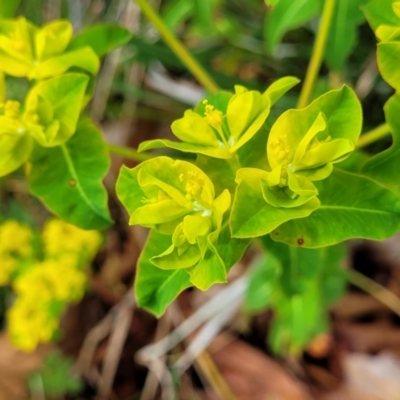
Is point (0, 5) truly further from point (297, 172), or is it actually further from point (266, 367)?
point (266, 367)

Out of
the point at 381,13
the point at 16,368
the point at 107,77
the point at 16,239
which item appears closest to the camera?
the point at 381,13

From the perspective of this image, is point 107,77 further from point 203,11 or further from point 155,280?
point 155,280

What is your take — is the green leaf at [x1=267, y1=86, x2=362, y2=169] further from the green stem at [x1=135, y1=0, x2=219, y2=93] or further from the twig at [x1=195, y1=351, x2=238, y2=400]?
the twig at [x1=195, y1=351, x2=238, y2=400]

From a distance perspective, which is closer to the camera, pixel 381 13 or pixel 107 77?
pixel 381 13

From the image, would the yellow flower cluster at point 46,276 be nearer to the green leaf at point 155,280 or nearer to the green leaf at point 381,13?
the green leaf at point 155,280

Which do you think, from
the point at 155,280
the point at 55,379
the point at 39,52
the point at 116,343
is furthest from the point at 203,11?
the point at 55,379

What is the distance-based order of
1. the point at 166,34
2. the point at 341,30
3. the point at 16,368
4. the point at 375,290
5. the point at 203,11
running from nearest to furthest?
the point at 166,34 < the point at 341,30 < the point at 203,11 < the point at 375,290 < the point at 16,368
